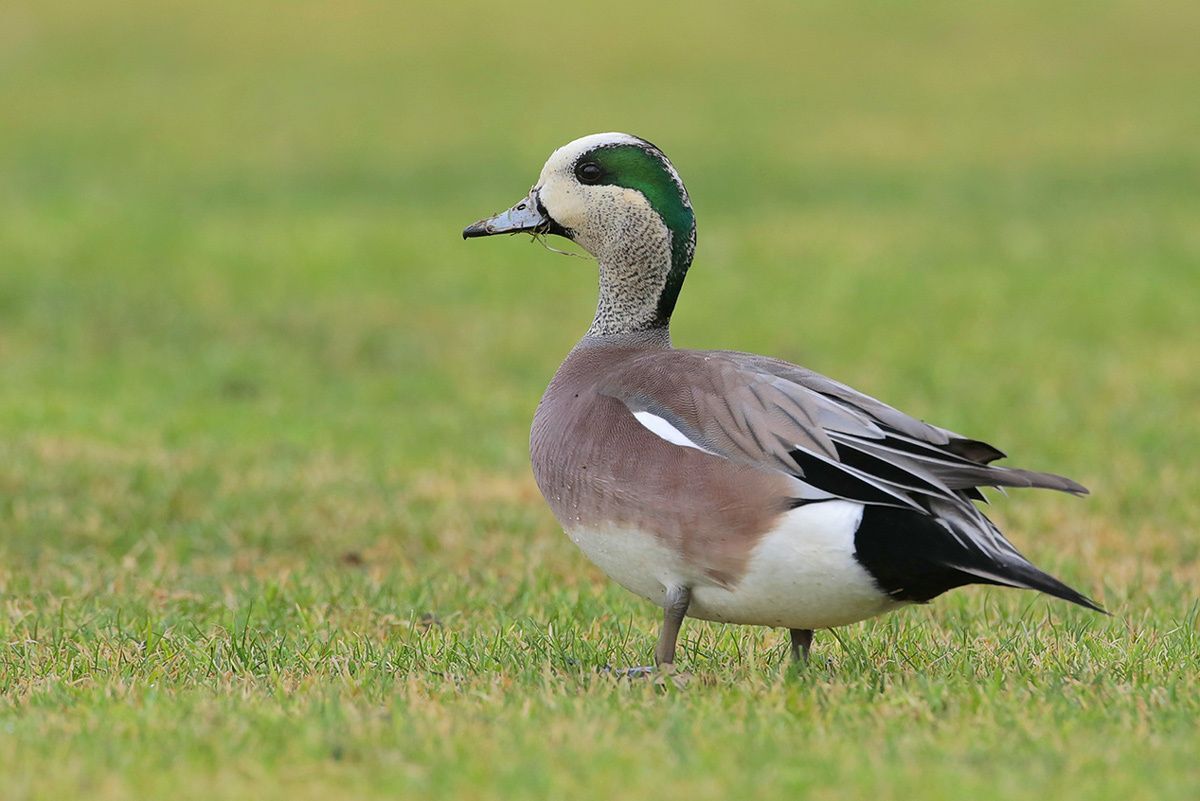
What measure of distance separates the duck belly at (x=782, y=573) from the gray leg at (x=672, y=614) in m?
0.02

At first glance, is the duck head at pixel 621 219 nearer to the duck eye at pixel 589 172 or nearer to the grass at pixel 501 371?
the duck eye at pixel 589 172

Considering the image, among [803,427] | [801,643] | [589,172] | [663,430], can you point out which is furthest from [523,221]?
[801,643]

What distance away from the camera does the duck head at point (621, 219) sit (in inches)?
186

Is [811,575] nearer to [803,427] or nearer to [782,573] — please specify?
[782,573]

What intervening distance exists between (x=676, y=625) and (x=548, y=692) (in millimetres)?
400

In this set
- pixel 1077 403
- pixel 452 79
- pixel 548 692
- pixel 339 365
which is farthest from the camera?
pixel 452 79

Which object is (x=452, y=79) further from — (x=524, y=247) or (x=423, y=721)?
(x=423, y=721)

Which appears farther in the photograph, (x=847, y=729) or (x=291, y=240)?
(x=291, y=240)

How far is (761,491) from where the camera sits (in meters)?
3.97

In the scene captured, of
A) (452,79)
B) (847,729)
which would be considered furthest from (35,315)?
(452,79)

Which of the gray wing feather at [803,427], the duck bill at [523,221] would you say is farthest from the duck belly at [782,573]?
the duck bill at [523,221]

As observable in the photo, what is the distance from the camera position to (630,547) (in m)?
4.18

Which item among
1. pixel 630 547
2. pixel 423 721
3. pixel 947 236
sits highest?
pixel 947 236

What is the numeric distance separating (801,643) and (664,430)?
2.44ft
